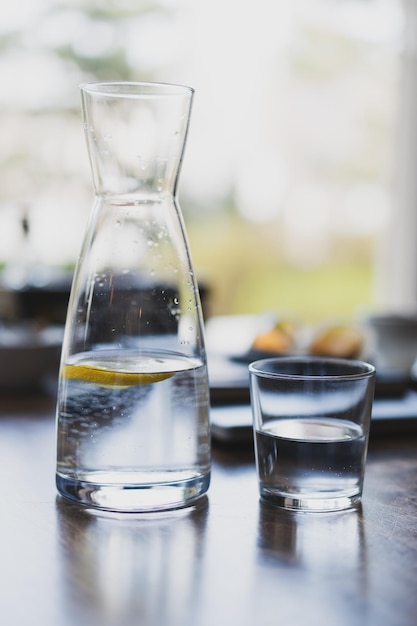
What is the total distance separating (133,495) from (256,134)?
18.4 ft

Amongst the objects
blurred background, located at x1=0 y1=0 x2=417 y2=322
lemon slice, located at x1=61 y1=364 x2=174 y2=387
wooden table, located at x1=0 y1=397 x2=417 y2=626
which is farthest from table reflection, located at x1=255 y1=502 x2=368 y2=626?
blurred background, located at x1=0 y1=0 x2=417 y2=322

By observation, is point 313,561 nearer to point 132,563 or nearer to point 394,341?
point 132,563

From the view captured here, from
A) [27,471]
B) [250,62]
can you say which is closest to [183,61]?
[250,62]

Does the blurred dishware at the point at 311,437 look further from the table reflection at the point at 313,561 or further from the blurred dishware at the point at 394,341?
the blurred dishware at the point at 394,341

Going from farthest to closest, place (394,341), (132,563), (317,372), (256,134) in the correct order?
(256,134), (394,341), (317,372), (132,563)

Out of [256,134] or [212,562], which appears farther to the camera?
[256,134]

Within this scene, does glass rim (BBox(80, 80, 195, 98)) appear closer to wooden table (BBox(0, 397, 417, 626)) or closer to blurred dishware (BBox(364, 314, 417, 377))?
wooden table (BBox(0, 397, 417, 626))

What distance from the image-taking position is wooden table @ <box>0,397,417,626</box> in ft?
1.35

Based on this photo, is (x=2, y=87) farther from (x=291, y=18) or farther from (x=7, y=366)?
(x=7, y=366)

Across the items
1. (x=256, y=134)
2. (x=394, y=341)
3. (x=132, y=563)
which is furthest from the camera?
(x=256, y=134)

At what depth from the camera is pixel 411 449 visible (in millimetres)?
762

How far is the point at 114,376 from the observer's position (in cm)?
55

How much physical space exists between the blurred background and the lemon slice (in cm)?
341

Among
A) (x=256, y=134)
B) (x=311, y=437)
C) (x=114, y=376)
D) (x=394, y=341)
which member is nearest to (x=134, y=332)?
(x=114, y=376)
